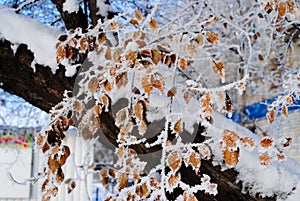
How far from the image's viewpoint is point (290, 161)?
1.72 metres

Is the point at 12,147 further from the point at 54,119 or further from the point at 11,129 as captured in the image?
the point at 54,119

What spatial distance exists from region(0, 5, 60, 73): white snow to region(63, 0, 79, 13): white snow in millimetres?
114

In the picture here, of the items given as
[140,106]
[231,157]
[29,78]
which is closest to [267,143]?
[231,157]

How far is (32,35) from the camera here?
1.69 m

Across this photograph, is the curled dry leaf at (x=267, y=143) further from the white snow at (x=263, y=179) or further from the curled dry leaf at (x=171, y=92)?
the curled dry leaf at (x=171, y=92)

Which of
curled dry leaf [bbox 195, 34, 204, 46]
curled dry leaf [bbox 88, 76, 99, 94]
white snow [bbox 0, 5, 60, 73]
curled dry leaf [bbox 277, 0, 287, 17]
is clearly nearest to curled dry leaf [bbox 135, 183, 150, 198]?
curled dry leaf [bbox 88, 76, 99, 94]

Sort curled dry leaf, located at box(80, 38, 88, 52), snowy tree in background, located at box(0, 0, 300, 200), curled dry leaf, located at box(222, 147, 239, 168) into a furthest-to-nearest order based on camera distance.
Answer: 1. curled dry leaf, located at box(80, 38, 88, 52)
2. snowy tree in background, located at box(0, 0, 300, 200)
3. curled dry leaf, located at box(222, 147, 239, 168)

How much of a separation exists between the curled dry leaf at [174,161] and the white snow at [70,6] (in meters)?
0.95

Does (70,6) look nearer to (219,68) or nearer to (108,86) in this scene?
(108,86)

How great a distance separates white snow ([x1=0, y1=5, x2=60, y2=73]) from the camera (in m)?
1.63

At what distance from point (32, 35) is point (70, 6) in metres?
0.23

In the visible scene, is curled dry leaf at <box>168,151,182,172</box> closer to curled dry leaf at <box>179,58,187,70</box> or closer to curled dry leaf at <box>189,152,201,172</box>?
curled dry leaf at <box>189,152,201,172</box>

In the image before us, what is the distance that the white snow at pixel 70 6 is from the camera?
1.79 meters

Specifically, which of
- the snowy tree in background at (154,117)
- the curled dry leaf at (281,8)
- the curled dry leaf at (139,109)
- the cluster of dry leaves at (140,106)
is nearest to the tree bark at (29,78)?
the snowy tree in background at (154,117)
